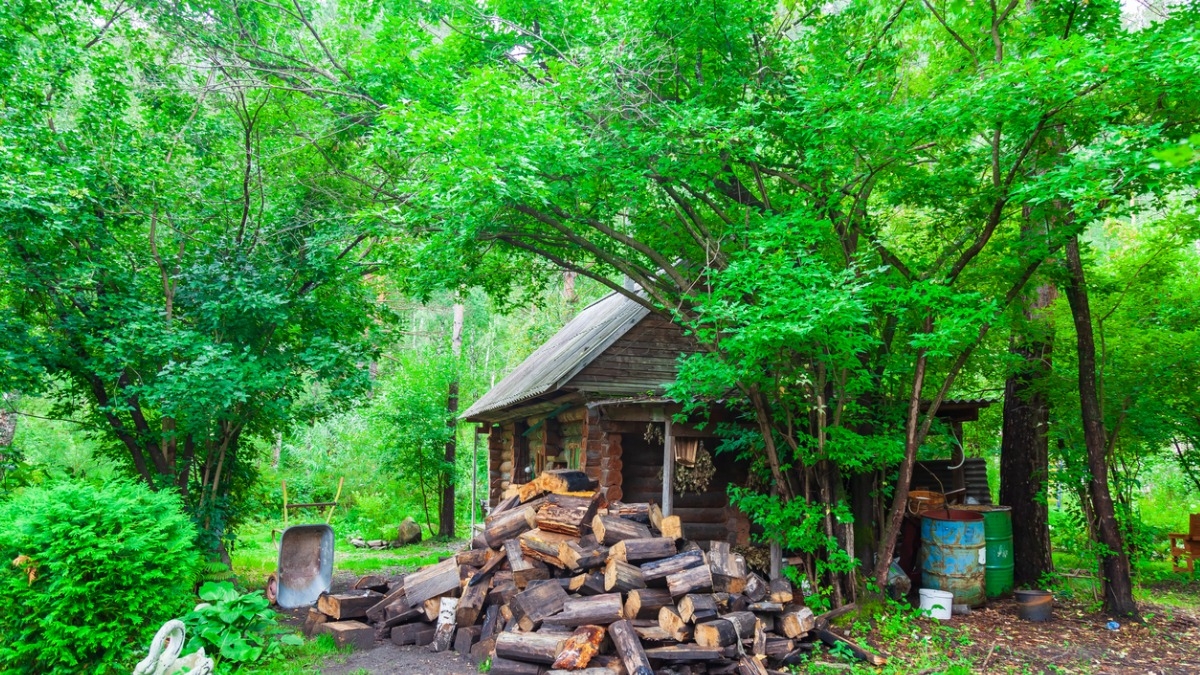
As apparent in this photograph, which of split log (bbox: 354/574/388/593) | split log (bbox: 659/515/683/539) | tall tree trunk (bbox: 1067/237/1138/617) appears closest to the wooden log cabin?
split log (bbox: 659/515/683/539)

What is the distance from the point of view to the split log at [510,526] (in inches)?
313

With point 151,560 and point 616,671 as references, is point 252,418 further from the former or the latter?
point 616,671

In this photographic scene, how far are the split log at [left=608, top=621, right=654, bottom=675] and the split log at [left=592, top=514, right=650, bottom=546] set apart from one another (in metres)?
1.11

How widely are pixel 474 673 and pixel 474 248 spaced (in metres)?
4.95

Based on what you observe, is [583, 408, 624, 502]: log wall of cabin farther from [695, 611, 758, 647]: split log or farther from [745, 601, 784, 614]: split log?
[695, 611, 758, 647]: split log

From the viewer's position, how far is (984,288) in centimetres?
908

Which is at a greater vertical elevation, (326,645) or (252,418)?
(252,418)

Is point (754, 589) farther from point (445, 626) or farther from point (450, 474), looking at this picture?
point (450, 474)

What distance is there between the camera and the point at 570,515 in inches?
294

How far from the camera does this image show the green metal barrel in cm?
965

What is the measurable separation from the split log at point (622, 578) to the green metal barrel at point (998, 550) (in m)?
5.47

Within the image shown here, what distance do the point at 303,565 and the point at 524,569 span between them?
4194mm

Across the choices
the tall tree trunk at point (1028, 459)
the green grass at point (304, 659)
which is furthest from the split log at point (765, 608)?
the tall tree trunk at point (1028, 459)

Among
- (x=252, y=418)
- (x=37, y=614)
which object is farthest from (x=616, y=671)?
(x=252, y=418)
